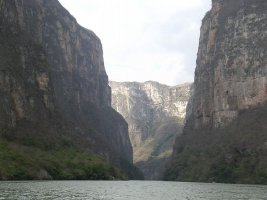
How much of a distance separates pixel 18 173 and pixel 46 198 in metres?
87.5

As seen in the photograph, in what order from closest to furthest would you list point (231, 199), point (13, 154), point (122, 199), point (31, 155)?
point (122, 199) < point (231, 199) < point (13, 154) < point (31, 155)

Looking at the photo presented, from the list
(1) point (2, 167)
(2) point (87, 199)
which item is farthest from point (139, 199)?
(1) point (2, 167)

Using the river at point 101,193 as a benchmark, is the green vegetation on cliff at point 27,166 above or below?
above

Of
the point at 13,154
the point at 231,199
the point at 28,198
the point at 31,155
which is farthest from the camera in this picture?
the point at 31,155

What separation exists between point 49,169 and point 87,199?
110 metres

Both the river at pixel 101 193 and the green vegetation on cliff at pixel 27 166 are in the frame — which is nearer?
the river at pixel 101 193

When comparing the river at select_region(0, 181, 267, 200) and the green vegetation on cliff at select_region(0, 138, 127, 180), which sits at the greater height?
the green vegetation on cliff at select_region(0, 138, 127, 180)

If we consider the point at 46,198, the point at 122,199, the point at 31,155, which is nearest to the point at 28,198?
the point at 46,198

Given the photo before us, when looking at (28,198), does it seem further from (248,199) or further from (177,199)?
(248,199)

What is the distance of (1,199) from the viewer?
225 feet

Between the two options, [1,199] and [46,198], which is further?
[46,198]

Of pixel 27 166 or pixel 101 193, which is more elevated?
pixel 27 166

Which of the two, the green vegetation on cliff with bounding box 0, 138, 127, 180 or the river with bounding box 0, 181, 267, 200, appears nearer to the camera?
the river with bounding box 0, 181, 267, 200

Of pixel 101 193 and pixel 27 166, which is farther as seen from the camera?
pixel 27 166
